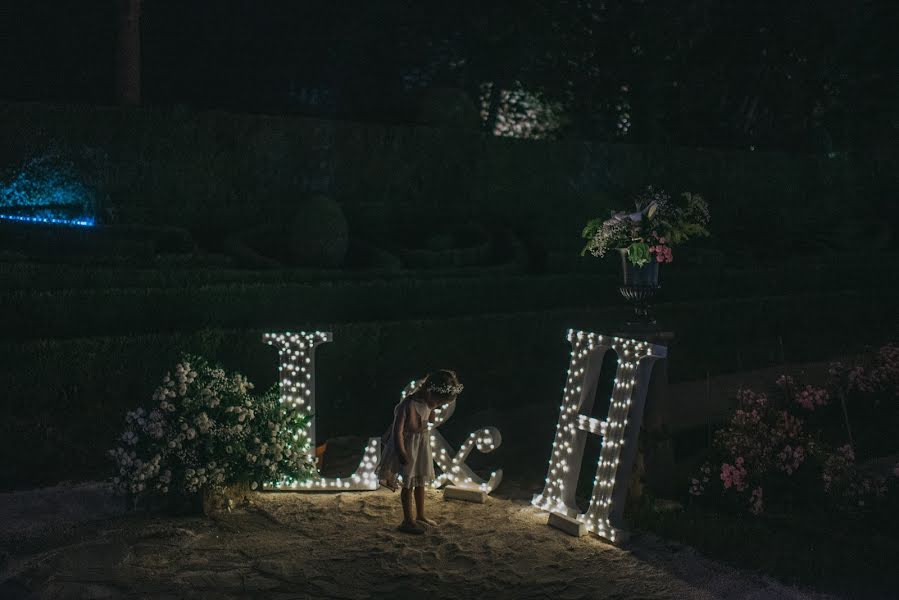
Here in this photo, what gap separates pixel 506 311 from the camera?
570 inches

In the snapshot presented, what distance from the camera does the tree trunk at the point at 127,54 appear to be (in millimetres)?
16672

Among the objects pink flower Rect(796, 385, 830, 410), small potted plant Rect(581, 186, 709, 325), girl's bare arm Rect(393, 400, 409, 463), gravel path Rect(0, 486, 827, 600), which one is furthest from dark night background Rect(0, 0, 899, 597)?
girl's bare arm Rect(393, 400, 409, 463)

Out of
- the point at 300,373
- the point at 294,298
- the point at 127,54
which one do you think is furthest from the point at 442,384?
the point at 127,54

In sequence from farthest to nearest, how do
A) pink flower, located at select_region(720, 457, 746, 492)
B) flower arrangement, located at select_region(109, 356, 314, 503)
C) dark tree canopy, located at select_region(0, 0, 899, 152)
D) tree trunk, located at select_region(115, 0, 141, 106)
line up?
dark tree canopy, located at select_region(0, 0, 899, 152) < tree trunk, located at select_region(115, 0, 141, 106) < pink flower, located at select_region(720, 457, 746, 492) < flower arrangement, located at select_region(109, 356, 314, 503)

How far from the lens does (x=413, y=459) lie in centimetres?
813

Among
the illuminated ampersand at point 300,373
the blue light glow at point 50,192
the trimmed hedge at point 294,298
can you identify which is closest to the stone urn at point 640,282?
the illuminated ampersand at point 300,373

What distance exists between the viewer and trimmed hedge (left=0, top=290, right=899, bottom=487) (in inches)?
Result: 377

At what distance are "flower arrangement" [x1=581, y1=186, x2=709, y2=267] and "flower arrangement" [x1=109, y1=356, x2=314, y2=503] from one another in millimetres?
3530

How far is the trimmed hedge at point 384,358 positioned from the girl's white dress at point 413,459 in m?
2.16

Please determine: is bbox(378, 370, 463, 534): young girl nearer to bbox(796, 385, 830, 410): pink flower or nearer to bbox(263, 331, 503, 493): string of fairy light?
bbox(263, 331, 503, 493): string of fairy light

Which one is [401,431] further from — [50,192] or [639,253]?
[50,192]

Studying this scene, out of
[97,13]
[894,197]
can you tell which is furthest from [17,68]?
[894,197]

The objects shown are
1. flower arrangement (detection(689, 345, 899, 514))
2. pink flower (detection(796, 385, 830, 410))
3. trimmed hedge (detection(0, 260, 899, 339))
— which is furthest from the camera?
pink flower (detection(796, 385, 830, 410))

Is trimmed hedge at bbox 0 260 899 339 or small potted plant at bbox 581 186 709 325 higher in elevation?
small potted plant at bbox 581 186 709 325
